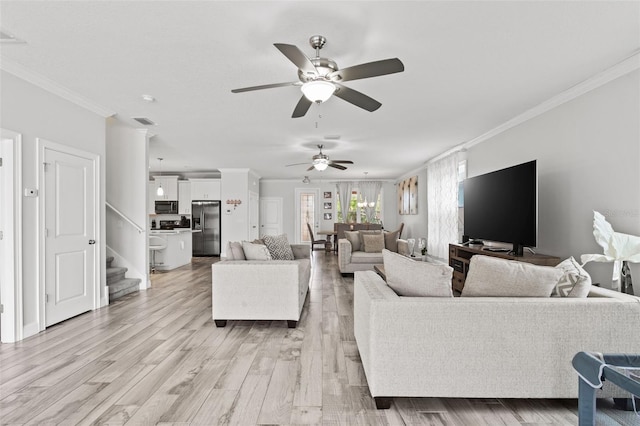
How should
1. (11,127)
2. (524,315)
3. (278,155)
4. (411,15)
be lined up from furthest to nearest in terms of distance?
(278,155), (11,127), (411,15), (524,315)

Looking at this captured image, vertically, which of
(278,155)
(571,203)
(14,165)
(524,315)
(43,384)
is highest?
(278,155)

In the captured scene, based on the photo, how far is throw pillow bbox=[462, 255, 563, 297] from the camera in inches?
77.1

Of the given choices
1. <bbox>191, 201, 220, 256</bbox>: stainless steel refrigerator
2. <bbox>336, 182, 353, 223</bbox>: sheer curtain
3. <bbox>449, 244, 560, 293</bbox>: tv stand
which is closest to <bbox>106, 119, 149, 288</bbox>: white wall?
<bbox>191, 201, 220, 256</bbox>: stainless steel refrigerator

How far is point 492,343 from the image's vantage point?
1.85 m

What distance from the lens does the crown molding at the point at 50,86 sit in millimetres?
2859

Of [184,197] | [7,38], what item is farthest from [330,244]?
[7,38]

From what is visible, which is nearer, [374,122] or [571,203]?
[571,203]

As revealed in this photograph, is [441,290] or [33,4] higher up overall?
[33,4]

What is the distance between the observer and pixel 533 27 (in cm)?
228

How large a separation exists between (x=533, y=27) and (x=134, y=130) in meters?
5.19

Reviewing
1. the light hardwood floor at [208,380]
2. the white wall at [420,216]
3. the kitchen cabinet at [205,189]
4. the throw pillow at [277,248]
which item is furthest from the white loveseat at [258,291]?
the kitchen cabinet at [205,189]

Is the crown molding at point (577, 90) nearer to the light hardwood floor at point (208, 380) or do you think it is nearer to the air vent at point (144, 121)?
the light hardwood floor at point (208, 380)

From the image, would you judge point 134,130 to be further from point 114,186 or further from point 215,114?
point 215,114

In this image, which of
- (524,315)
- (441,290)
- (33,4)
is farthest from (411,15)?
(33,4)
